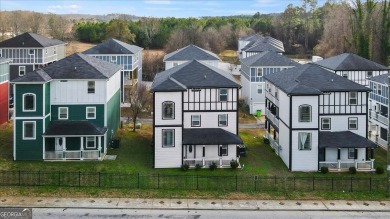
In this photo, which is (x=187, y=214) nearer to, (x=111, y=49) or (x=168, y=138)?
(x=168, y=138)

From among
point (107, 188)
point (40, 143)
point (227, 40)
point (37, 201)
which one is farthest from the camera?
point (227, 40)

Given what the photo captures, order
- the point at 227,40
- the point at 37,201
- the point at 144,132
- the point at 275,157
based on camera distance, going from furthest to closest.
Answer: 1. the point at 227,40
2. the point at 144,132
3. the point at 275,157
4. the point at 37,201

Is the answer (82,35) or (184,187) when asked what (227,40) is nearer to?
(82,35)

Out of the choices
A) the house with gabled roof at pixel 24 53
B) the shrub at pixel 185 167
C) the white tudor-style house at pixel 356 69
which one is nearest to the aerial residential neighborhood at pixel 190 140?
the shrub at pixel 185 167

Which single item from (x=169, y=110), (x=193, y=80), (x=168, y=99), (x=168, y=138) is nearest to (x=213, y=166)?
(x=168, y=138)

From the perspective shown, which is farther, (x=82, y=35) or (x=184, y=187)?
(x=82, y=35)

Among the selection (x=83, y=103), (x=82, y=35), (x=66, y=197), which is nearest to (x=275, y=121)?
(x=83, y=103)

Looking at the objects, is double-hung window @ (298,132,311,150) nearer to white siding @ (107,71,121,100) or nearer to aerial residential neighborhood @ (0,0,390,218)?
aerial residential neighborhood @ (0,0,390,218)

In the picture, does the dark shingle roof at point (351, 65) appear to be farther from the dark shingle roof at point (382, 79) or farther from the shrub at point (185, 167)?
the shrub at point (185, 167)
